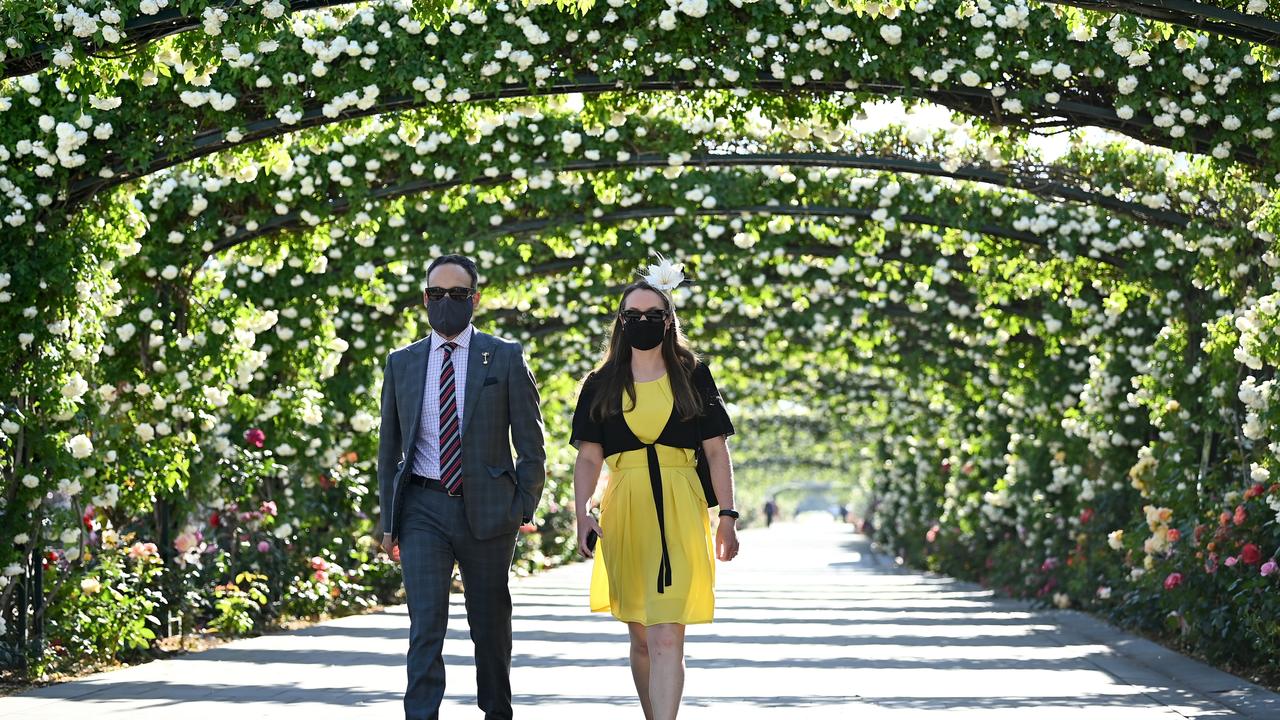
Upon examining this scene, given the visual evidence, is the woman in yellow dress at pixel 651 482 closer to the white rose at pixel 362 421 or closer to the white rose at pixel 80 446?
the white rose at pixel 80 446

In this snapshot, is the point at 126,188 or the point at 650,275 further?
the point at 126,188

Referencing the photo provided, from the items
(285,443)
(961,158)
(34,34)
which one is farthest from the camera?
(285,443)

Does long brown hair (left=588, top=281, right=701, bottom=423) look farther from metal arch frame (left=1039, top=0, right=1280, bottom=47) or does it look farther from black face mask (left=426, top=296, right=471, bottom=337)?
metal arch frame (left=1039, top=0, right=1280, bottom=47)

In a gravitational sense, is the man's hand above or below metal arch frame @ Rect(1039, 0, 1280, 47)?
below

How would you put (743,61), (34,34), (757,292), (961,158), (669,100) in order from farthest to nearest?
(757,292)
(961,158)
(669,100)
(743,61)
(34,34)

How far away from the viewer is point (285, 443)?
13.7m

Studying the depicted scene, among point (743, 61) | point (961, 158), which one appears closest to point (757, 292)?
point (961, 158)

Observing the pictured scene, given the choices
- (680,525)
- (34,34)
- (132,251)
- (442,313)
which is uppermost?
(34,34)

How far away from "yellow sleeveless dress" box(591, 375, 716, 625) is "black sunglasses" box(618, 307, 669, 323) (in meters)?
0.22

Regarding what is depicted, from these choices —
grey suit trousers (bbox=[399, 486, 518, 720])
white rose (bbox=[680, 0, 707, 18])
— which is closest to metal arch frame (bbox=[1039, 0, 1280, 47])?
white rose (bbox=[680, 0, 707, 18])

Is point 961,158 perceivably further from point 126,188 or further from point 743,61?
point 126,188

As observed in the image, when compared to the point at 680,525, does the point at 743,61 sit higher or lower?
higher

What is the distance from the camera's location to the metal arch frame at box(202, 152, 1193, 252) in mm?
12594

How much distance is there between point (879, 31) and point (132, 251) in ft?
14.4
